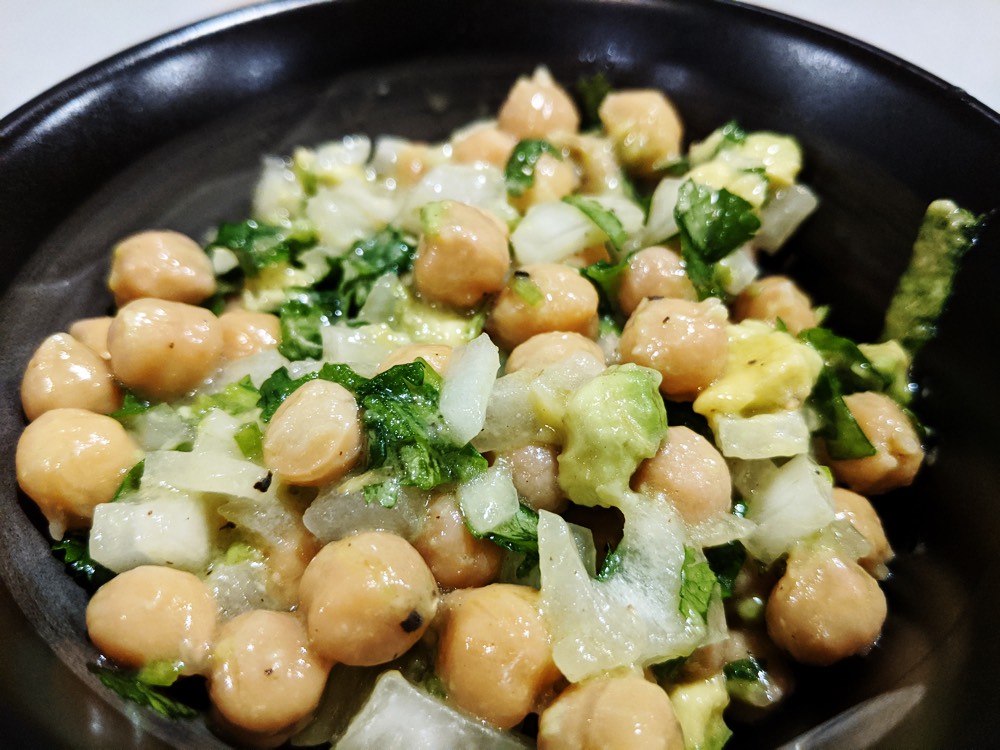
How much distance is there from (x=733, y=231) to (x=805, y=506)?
2.63ft

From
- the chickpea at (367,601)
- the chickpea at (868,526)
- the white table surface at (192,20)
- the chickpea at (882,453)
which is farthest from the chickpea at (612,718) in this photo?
the white table surface at (192,20)

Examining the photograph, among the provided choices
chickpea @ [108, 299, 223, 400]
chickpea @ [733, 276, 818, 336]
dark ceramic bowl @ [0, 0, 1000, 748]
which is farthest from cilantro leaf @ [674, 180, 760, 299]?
chickpea @ [108, 299, 223, 400]

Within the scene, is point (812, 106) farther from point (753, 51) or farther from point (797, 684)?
point (797, 684)

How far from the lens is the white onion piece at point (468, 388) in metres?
1.61

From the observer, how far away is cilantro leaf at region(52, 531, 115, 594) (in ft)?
5.48

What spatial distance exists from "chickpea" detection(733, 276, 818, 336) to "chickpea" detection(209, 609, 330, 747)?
1462 millimetres

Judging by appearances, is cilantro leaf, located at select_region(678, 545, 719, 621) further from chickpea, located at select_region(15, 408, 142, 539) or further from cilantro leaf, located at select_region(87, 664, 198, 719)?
chickpea, located at select_region(15, 408, 142, 539)

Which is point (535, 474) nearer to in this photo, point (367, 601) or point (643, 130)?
point (367, 601)

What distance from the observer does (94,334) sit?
1990 millimetres

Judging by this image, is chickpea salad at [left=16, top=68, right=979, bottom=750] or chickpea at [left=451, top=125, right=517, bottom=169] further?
chickpea at [left=451, top=125, right=517, bottom=169]

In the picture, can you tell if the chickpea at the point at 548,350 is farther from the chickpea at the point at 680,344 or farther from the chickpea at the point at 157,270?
the chickpea at the point at 157,270

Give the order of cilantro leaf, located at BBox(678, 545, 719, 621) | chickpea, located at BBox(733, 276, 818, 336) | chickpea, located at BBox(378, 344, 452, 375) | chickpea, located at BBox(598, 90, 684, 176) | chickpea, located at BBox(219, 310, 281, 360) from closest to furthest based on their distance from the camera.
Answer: cilantro leaf, located at BBox(678, 545, 719, 621), chickpea, located at BBox(378, 344, 452, 375), chickpea, located at BBox(219, 310, 281, 360), chickpea, located at BBox(733, 276, 818, 336), chickpea, located at BBox(598, 90, 684, 176)

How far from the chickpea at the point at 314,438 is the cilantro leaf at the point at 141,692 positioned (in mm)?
466

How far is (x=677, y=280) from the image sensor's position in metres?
2.06
